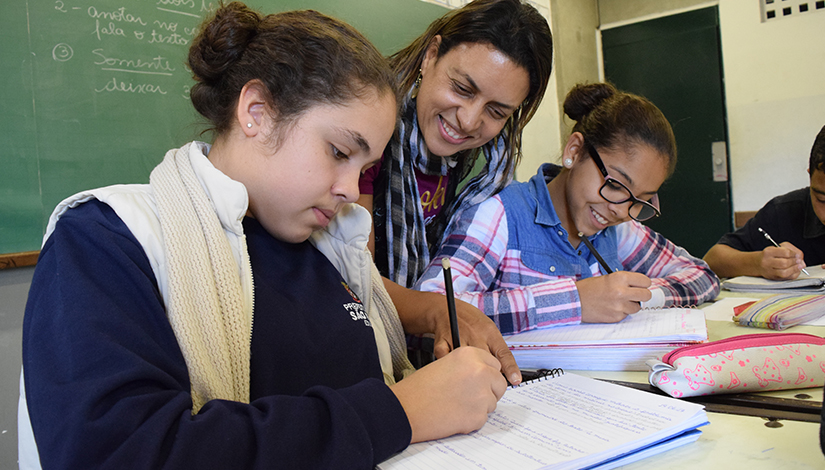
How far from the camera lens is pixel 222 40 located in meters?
0.80

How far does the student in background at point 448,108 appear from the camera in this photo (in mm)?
1285

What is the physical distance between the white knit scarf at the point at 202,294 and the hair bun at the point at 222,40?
20 centimetres

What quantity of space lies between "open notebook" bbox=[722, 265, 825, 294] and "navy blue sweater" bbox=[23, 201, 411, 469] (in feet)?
4.57

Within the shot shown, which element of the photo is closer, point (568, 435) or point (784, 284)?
point (568, 435)

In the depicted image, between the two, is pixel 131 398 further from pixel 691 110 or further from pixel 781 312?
pixel 691 110

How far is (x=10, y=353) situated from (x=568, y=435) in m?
1.63

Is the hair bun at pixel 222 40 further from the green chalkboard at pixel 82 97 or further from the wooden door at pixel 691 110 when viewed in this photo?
the wooden door at pixel 691 110

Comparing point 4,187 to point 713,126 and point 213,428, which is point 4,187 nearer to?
point 213,428

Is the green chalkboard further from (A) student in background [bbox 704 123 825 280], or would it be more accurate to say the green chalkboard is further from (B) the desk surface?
(A) student in background [bbox 704 123 825 280]

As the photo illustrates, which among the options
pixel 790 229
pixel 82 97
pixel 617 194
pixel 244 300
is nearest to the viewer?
pixel 244 300

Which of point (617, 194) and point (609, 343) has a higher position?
point (617, 194)

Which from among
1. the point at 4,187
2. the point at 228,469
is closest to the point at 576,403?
the point at 228,469

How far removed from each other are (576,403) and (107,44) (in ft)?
5.74

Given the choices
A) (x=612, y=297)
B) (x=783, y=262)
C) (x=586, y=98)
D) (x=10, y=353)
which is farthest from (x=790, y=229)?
(x=10, y=353)
